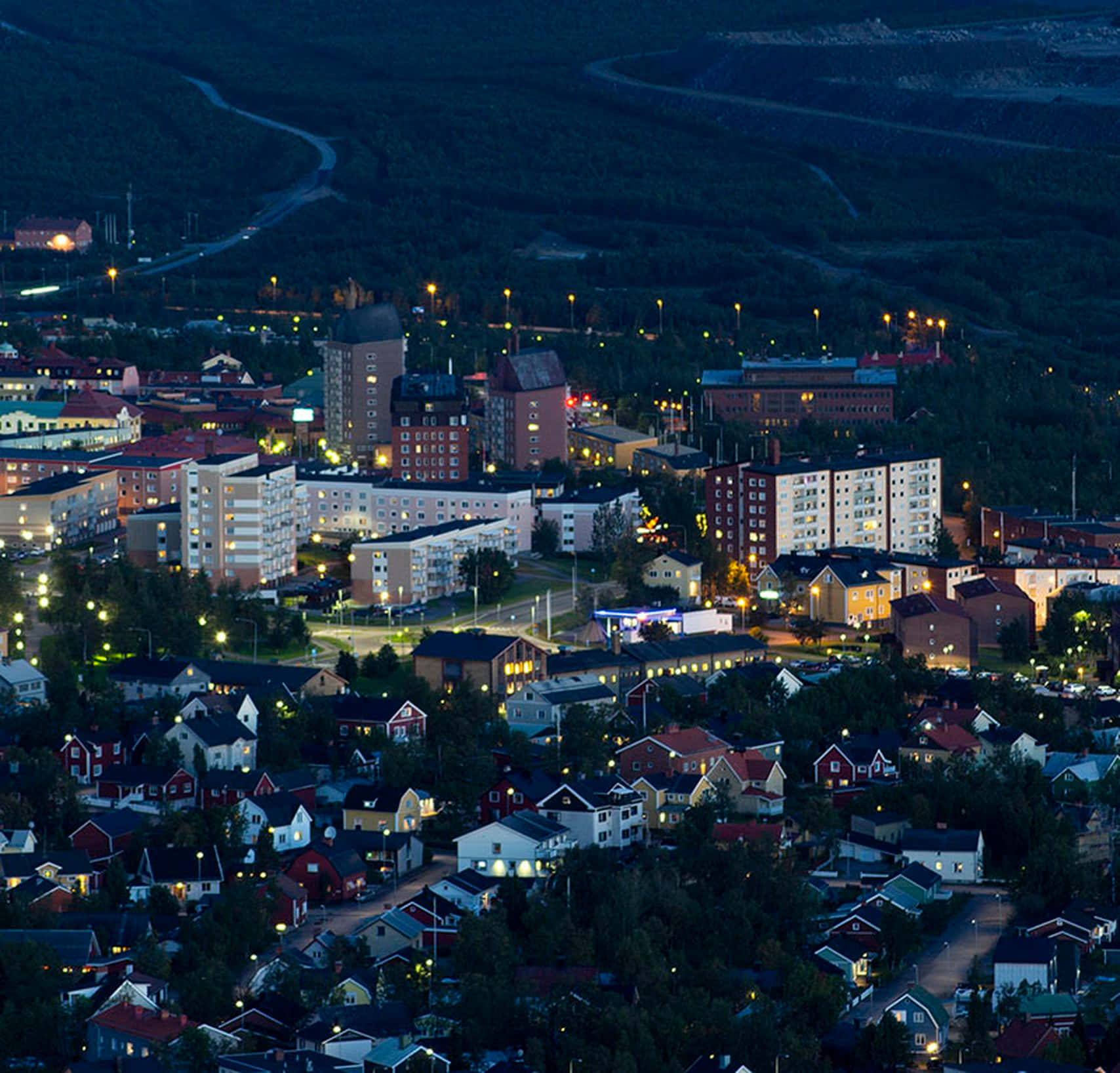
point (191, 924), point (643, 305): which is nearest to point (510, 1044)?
point (191, 924)

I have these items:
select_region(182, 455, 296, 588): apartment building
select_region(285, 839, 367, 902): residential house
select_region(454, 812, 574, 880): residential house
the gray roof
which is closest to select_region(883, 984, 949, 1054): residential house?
select_region(454, 812, 574, 880): residential house

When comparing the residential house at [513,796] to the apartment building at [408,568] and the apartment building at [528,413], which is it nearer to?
the apartment building at [408,568]

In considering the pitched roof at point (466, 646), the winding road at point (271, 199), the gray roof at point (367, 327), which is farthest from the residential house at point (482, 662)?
the winding road at point (271, 199)

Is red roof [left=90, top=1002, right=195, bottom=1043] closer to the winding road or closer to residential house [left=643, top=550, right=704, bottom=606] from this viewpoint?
residential house [left=643, top=550, right=704, bottom=606]

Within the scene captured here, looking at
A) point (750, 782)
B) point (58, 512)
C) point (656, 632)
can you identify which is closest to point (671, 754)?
point (750, 782)

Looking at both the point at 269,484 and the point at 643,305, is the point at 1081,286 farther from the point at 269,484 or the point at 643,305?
the point at 269,484
